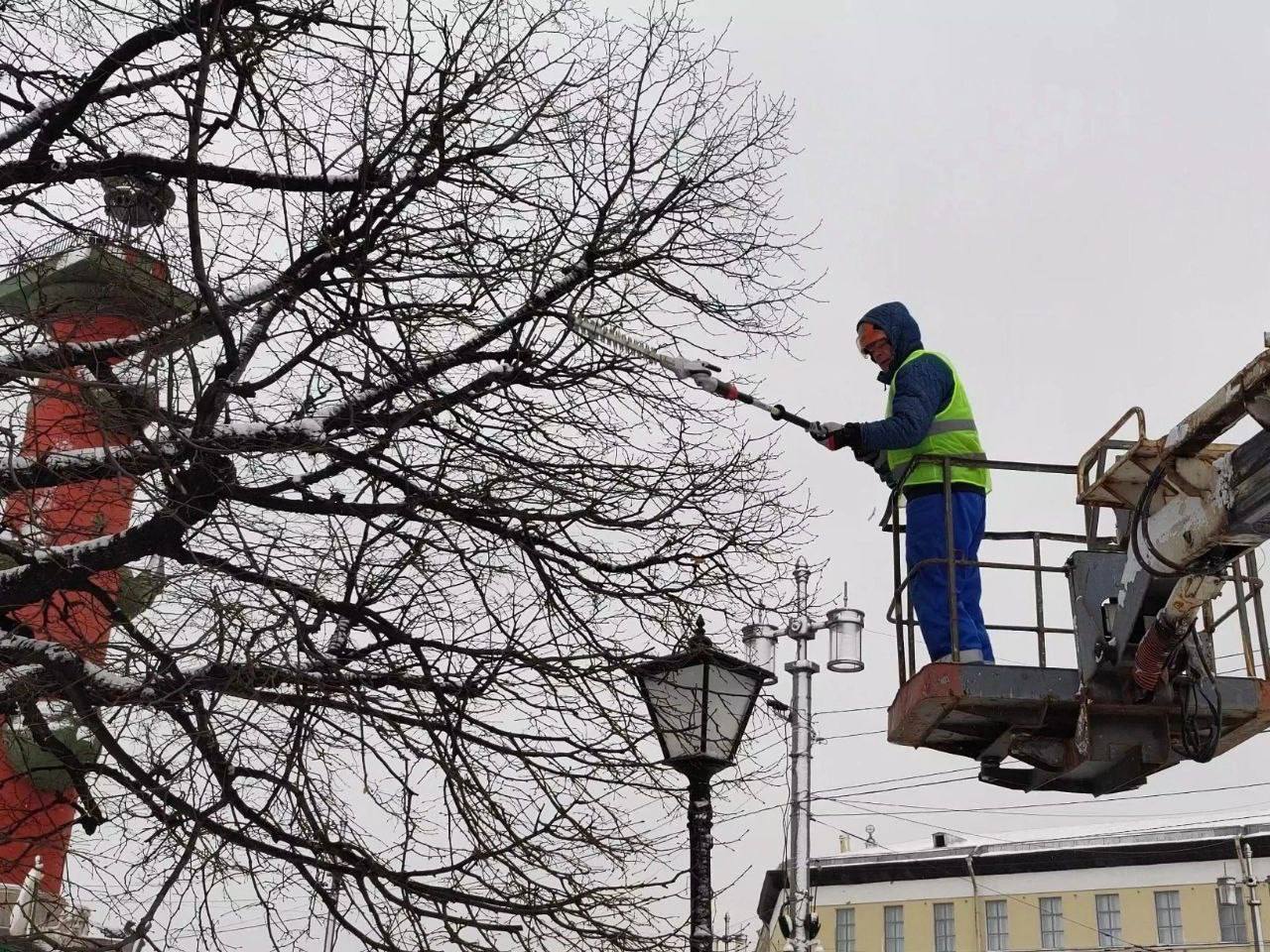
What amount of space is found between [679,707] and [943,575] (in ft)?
5.29

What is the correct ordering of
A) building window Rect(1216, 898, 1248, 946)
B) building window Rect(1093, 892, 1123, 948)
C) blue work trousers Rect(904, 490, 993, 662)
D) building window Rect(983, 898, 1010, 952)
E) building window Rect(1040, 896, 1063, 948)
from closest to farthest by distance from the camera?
blue work trousers Rect(904, 490, 993, 662) → building window Rect(1216, 898, 1248, 946) → building window Rect(1093, 892, 1123, 948) → building window Rect(1040, 896, 1063, 948) → building window Rect(983, 898, 1010, 952)

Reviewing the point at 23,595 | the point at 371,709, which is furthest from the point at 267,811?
the point at 23,595

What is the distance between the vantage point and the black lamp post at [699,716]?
7.55 meters

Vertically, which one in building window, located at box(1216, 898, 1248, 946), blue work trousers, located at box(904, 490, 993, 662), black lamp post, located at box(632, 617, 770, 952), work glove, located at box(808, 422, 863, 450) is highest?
building window, located at box(1216, 898, 1248, 946)

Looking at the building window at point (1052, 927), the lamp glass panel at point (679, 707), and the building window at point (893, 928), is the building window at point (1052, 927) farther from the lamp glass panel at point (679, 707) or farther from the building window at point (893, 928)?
the lamp glass panel at point (679, 707)

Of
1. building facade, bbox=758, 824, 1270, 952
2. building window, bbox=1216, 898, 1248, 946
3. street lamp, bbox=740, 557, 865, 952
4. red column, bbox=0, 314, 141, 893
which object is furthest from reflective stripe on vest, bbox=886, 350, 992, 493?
building window, bbox=1216, 898, 1248, 946

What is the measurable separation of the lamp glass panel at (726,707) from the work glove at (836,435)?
1.40 metres

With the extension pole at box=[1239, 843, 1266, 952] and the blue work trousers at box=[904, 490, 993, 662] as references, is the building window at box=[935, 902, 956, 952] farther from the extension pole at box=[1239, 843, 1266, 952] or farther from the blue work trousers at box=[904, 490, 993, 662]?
the blue work trousers at box=[904, 490, 993, 662]

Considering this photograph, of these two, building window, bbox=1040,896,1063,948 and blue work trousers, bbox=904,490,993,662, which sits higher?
building window, bbox=1040,896,1063,948

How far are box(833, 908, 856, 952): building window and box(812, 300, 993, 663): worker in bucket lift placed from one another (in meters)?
36.2

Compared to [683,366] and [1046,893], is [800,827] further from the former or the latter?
[1046,893]

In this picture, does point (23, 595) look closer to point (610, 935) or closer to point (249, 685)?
point (249, 685)

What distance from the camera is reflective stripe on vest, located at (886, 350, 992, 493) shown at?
26.8ft

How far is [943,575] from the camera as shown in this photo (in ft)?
26.2
